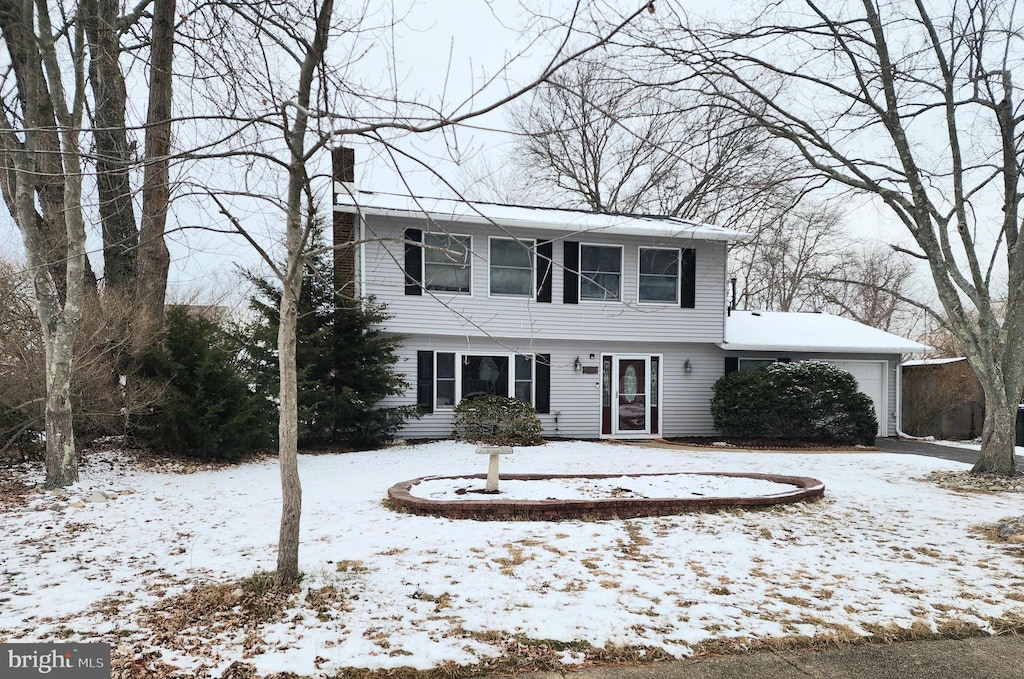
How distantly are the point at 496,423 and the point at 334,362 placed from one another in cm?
337

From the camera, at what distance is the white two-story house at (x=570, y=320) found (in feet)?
41.8

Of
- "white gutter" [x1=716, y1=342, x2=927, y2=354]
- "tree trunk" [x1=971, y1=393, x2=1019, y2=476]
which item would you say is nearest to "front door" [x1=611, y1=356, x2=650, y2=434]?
"white gutter" [x1=716, y1=342, x2=927, y2=354]

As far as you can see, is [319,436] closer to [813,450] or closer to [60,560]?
[60,560]

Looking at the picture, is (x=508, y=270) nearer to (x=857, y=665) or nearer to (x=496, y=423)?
(x=496, y=423)

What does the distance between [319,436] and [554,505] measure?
6.86 meters

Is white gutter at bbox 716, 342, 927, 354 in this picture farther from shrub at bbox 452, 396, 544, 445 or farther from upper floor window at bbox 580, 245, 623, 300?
shrub at bbox 452, 396, 544, 445

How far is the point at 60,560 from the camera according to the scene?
4.59 metres

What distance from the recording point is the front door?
1424 cm

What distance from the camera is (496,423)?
12336 millimetres

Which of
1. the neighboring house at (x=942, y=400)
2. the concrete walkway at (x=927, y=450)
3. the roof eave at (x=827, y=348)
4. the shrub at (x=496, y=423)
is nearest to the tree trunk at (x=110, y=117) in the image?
the shrub at (x=496, y=423)

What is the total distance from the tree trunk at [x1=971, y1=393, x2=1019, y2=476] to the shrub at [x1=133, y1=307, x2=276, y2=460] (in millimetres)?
11488

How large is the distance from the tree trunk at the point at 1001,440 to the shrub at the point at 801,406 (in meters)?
3.98

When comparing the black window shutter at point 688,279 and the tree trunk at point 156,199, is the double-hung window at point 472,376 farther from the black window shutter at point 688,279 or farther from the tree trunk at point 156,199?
the tree trunk at point 156,199

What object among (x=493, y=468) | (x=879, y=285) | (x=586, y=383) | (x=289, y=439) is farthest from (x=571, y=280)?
(x=879, y=285)
